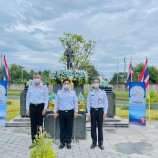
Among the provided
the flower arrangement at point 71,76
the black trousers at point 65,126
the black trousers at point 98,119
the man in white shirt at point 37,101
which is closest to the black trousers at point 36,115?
the man in white shirt at point 37,101

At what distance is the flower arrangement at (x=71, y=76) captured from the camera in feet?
24.6

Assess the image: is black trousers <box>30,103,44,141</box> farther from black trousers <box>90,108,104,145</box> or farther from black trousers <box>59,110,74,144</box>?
black trousers <box>90,108,104,145</box>

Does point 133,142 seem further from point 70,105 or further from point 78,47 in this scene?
point 78,47

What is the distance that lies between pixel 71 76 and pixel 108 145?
2.47 m

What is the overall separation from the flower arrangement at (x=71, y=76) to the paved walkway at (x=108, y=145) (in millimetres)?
1605

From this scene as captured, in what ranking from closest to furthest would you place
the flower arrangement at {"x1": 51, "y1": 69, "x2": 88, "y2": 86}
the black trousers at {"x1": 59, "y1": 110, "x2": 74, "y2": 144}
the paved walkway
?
the paved walkway, the black trousers at {"x1": 59, "y1": 110, "x2": 74, "y2": 144}, the flower arrangement at {"x1": 51, "y1": 69, "x2": 88, "y2": 86}

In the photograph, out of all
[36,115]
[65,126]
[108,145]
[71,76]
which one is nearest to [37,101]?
[36,115]

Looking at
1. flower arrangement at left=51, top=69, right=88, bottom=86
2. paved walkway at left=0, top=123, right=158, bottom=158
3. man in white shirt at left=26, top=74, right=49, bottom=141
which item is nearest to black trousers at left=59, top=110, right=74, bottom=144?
paved walkway at left=0, top=123, right=158, bottom=158

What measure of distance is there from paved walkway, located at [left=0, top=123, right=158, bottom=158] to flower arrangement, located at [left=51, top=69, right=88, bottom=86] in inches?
63.2

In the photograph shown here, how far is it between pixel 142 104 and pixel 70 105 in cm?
381

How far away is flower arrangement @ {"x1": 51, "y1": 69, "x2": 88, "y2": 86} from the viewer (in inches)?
295

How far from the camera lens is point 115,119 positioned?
28.1 feet

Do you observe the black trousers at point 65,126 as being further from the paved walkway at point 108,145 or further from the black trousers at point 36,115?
the black trousers at point 36,115

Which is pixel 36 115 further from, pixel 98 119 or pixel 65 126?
pixel 98 119
